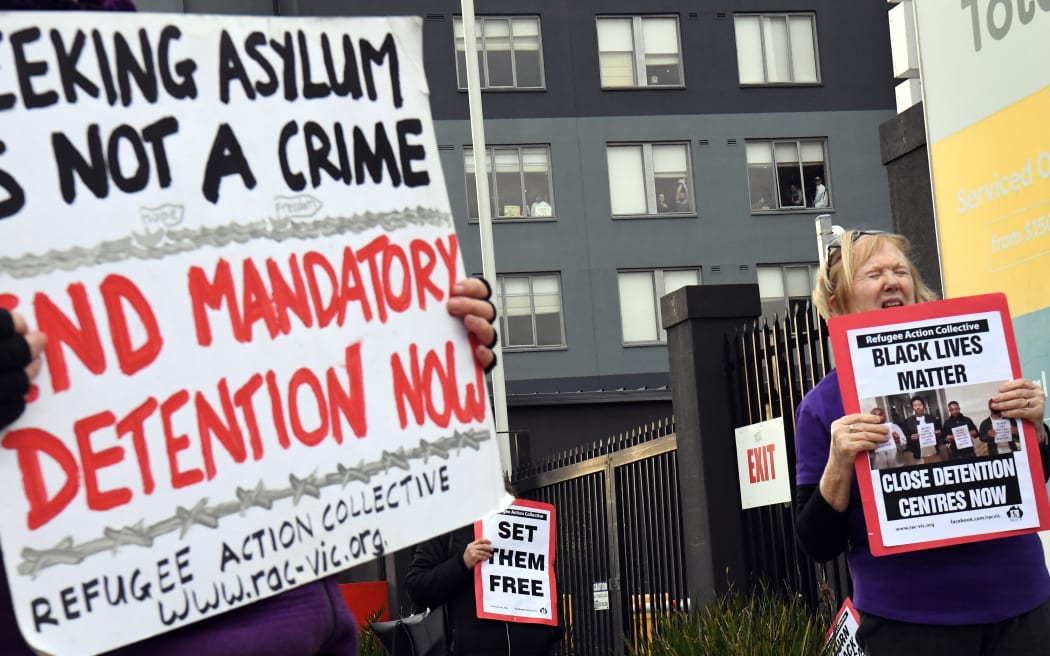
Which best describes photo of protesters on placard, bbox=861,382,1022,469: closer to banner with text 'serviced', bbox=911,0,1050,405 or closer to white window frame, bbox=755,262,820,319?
banner with text 'serviced', bbox=911,0,1050,405

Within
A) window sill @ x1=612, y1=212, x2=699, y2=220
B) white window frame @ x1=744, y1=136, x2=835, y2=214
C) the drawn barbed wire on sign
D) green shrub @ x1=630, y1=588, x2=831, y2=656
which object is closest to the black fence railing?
green shrub @ x1=630, y1=588, x2=831, y2=656

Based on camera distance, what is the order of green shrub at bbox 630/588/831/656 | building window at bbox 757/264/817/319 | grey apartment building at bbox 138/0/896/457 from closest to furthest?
green shrub at bbox 630/588/831/656 < grey apartment building at bbox 138/0/896/457 < building window at bbox 757/264/817/319

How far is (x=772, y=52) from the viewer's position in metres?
36.1

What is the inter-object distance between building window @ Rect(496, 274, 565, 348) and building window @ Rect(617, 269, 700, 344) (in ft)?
4.90

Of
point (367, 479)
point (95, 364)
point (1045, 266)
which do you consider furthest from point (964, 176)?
point (95, 364)

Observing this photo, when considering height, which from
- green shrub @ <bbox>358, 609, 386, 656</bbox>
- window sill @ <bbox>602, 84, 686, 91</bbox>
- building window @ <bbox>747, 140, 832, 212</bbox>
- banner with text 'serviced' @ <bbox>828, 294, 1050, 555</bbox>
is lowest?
green shrub @ <bbox>358, 609, 386, 656</bbox>

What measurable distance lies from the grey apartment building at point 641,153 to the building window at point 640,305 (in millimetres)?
52

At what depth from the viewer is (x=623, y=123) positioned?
3512 cm

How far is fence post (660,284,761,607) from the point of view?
9.05 metres

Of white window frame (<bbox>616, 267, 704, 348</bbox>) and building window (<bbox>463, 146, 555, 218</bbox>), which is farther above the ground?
building window (<bbox>463, 146, 555, 218</bbox>)

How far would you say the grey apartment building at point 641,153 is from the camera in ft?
112

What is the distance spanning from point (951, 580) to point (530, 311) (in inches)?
1194

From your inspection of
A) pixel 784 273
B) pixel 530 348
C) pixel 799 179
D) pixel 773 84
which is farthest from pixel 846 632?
pixel 773 84

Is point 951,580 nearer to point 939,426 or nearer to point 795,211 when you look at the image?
point 939,426
